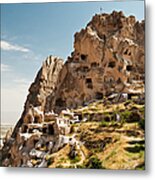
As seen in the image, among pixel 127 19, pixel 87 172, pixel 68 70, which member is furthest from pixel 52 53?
pixel 87 172

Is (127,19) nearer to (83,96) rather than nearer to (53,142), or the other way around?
(83,96)

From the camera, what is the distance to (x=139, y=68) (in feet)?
10.2

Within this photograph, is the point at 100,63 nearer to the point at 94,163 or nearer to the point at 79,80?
the point at 79,80

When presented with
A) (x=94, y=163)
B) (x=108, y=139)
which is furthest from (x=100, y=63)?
(x=94, y=163)

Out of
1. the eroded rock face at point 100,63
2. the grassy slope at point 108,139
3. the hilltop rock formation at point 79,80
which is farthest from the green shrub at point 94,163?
the eroded rock face at point 100,63

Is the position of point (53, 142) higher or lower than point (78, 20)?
lower

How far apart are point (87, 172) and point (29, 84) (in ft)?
2.05

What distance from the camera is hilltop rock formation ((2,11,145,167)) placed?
3168 millimetres

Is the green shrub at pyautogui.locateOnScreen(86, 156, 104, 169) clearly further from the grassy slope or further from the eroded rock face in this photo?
the eroded rock face

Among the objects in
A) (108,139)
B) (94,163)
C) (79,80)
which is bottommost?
(94,163)

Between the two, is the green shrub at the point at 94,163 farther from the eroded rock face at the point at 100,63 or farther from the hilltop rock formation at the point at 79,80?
the eroded rock face at the point at 100,63

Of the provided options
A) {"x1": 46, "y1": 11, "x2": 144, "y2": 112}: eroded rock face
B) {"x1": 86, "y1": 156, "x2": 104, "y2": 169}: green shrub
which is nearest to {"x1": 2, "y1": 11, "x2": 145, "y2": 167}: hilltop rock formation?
{"x1": 46, "y1": 11, "x2": 144, "y2": 112}: eroded rock face

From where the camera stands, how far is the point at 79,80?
323 centimetres

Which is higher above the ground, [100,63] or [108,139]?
[100,63]
